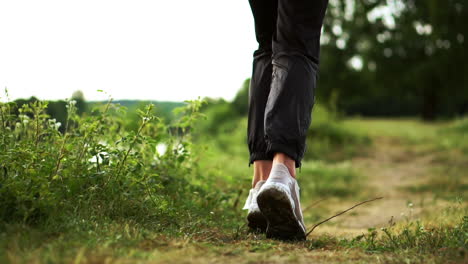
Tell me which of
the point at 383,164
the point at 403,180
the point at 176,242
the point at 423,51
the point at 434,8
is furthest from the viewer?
the point at 423,51

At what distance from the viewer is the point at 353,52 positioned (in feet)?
74.4

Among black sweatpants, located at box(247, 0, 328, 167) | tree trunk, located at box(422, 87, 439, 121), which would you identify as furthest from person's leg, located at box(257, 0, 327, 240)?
tree trunk, located at box(422, 87, 439, 121)

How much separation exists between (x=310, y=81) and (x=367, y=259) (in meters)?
0.74

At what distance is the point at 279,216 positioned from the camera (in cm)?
174

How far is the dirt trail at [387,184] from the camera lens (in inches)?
125

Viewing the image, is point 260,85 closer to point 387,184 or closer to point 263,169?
point 263,169

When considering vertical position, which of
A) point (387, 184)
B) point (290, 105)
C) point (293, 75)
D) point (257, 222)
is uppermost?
point (293, 75)

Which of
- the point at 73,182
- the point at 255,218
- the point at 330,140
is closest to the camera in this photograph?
the point at 73,182

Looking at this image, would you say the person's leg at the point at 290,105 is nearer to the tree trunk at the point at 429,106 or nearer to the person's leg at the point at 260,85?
the person's leg at the point at 260,85

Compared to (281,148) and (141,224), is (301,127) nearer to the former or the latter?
(281,148)

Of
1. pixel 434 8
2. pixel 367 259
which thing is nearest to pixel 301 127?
pixel 367 259

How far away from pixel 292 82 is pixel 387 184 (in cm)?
387

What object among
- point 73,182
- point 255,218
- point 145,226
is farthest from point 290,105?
point 73,182

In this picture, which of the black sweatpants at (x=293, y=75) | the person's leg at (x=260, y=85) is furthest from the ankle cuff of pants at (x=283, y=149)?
the person's leg at (x=260, y=85)
